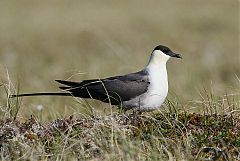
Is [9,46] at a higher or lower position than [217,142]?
higher

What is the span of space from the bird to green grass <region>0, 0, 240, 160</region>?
0.13 meters

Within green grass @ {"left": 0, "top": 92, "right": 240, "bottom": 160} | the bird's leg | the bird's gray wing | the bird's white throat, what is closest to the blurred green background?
the bird's gray wing

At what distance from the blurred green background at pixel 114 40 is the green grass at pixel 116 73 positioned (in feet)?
0.11

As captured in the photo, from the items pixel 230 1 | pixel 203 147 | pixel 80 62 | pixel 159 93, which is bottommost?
pixel 203 147

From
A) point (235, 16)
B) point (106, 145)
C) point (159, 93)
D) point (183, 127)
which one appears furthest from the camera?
point (235, 16)

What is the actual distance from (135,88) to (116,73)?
23.5 feet

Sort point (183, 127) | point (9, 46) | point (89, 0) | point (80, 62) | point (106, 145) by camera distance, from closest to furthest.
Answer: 1. point (106, 145)
2. point (183, 127)
3. point (80, 62)
4. point (9, 46)
5. point (89, 0)

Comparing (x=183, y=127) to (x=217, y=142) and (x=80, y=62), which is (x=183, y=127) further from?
(x=80, y=62)

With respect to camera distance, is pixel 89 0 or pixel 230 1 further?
→ pixel 89 0

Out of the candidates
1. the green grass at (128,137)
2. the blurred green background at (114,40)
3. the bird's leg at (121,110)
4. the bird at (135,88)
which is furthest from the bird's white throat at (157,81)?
the blurred green background at (114,40)

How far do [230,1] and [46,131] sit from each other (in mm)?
22856

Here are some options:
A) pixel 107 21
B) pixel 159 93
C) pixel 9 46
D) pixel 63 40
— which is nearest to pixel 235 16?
pixel 107 21

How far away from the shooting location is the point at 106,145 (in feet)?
18.9

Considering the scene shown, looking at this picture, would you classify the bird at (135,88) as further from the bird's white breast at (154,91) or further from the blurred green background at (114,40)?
the blurred green background at (114,40)
